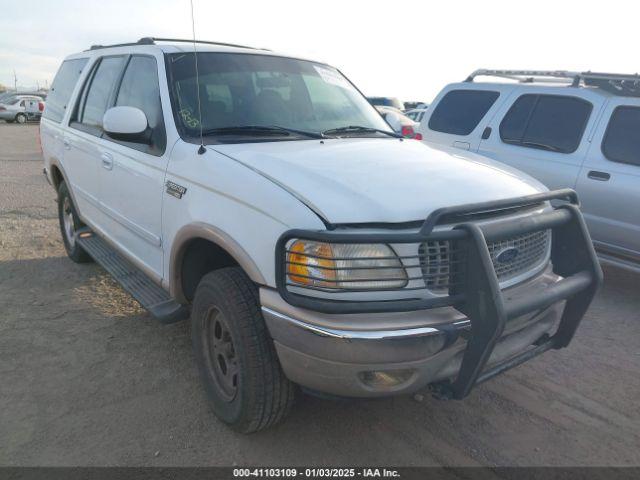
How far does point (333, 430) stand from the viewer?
9.28ft

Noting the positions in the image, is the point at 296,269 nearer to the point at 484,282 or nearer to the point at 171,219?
the point at 484,282

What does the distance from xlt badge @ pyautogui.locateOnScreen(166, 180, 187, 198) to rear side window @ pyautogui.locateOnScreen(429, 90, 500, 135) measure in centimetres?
418

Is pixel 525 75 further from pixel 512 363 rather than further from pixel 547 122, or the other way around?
pixel 512 363

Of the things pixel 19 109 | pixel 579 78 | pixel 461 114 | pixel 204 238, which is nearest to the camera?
pixel 204 238

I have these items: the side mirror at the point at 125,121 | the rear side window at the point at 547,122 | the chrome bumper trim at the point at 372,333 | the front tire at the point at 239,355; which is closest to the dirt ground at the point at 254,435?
the front tire at the point at 239,355

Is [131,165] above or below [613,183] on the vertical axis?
above

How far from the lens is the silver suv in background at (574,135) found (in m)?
4.77

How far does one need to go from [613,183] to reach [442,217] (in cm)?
347

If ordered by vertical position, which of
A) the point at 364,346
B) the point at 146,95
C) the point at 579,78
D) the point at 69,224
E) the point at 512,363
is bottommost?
the point at 69,224

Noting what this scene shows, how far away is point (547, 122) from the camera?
545cm

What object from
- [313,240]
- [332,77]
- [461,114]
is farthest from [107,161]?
[461,114]

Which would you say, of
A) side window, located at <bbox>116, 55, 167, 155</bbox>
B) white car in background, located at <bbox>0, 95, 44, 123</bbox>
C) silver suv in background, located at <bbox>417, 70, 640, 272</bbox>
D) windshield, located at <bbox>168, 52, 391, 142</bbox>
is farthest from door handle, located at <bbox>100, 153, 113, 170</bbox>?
white car in background, located at <bbox>0, 95, 44, 123</bbox>

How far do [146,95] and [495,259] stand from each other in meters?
2.47

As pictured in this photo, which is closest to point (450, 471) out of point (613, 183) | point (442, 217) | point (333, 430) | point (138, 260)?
point (333, 430)
